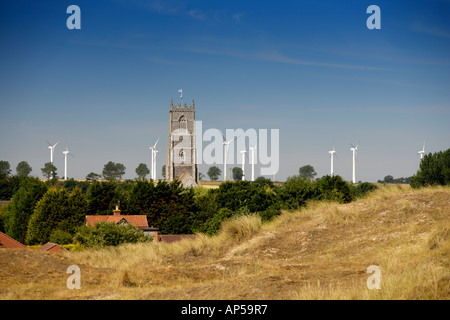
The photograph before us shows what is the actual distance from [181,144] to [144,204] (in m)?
111

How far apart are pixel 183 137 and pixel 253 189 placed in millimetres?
122459

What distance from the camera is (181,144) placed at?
188875 mm

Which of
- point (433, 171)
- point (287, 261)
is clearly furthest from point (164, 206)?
point (433, 171)

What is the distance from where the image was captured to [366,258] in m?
16.7

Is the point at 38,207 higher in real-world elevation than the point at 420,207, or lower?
lower

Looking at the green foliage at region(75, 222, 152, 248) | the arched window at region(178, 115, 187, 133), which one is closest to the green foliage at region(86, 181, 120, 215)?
the green foliage at region(75, 222, 152, 248)

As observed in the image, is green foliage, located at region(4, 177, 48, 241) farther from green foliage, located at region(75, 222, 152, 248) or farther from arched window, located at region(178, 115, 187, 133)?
arched window, located at region(178, 115, 187, 133)

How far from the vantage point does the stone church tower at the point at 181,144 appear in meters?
183

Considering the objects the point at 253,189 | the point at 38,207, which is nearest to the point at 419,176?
the point at 253,189

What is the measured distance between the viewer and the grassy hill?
457 inches

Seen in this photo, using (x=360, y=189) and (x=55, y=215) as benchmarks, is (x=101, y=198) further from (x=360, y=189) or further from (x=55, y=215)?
(x=360, y=189)

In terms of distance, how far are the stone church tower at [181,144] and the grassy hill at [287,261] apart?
15826 cm
